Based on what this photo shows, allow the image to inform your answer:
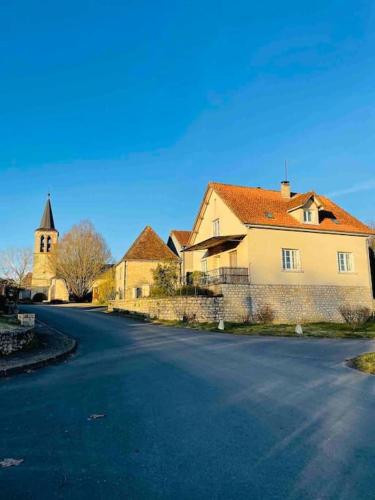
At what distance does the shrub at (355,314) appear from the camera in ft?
82.7

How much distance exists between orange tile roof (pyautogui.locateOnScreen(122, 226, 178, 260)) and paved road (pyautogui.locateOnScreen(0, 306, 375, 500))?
98.1 ft

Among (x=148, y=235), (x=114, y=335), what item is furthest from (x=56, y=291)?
(x=114, y=335)

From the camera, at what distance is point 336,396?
21.2ft

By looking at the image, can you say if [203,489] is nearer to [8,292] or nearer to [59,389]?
[59,389]

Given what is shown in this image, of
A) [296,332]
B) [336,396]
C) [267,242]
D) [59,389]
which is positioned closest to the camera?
[336,396]

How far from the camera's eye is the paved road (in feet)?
11.2

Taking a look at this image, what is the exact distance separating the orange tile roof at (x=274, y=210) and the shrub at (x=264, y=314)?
17.3ft

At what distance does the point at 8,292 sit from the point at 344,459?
1808 centimetres

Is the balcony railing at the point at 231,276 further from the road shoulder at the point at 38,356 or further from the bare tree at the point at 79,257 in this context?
the bare tree at the point at 79,257

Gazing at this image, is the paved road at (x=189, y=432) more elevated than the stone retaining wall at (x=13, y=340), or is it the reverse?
the stone retaining wall at (x=13, y=340)

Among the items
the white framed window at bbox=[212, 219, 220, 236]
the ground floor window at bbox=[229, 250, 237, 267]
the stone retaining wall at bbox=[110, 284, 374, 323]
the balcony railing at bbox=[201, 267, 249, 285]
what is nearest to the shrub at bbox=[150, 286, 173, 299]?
the stone retaining wall at bbox=[110, 284, 374, 323]

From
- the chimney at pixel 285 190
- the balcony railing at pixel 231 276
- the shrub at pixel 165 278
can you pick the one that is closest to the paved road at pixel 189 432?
the balcony railing at pixel 231 276

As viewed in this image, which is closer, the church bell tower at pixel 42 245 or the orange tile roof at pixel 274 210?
the orange tile roof at pixel 274 210

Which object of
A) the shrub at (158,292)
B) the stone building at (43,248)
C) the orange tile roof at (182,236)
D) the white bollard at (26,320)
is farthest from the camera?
the stone building at (43,248)
